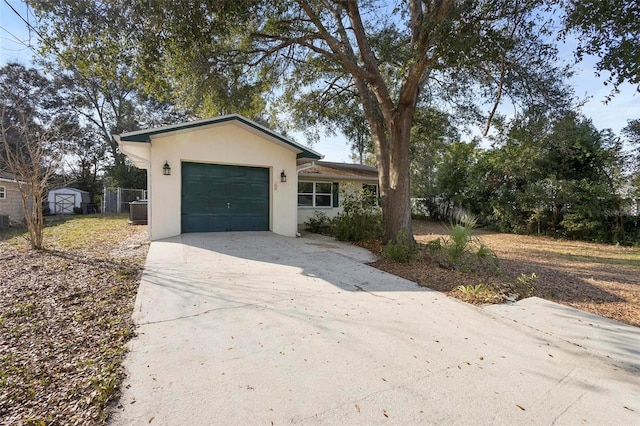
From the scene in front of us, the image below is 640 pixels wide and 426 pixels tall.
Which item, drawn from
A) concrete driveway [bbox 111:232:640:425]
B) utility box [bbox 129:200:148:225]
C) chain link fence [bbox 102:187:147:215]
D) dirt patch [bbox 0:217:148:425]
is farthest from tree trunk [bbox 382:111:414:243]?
chain link fence [bbox 102:187:147:215]

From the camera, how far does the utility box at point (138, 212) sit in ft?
45.9

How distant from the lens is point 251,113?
12.2 metres

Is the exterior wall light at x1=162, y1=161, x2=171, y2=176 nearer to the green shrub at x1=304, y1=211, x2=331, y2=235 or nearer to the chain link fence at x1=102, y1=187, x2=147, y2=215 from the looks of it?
the green shrub at x1=304, y1=211, x2=331, y2=235

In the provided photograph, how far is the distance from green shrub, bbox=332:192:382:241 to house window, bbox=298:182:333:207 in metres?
4.13

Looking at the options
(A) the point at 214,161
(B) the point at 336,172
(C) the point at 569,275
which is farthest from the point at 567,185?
(A) the point at 214,161

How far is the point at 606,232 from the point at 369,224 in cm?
1026

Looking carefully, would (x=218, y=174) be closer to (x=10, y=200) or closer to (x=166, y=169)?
(x=166, y=169)

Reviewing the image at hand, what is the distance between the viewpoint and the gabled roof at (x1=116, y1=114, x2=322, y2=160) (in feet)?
27.7

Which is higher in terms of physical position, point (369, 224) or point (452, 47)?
point (452, 47)

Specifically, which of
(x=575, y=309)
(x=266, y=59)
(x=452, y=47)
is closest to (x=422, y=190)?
(x=266, y=59)

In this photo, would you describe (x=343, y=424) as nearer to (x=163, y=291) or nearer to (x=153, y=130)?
(x=163, y=291)

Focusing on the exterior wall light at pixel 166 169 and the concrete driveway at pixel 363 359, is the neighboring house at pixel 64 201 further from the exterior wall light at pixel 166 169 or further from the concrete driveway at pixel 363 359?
the concrete driveway at pixel 363 359

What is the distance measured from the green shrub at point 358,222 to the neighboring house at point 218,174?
1.72 meters

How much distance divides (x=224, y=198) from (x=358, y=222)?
14.0 ft
